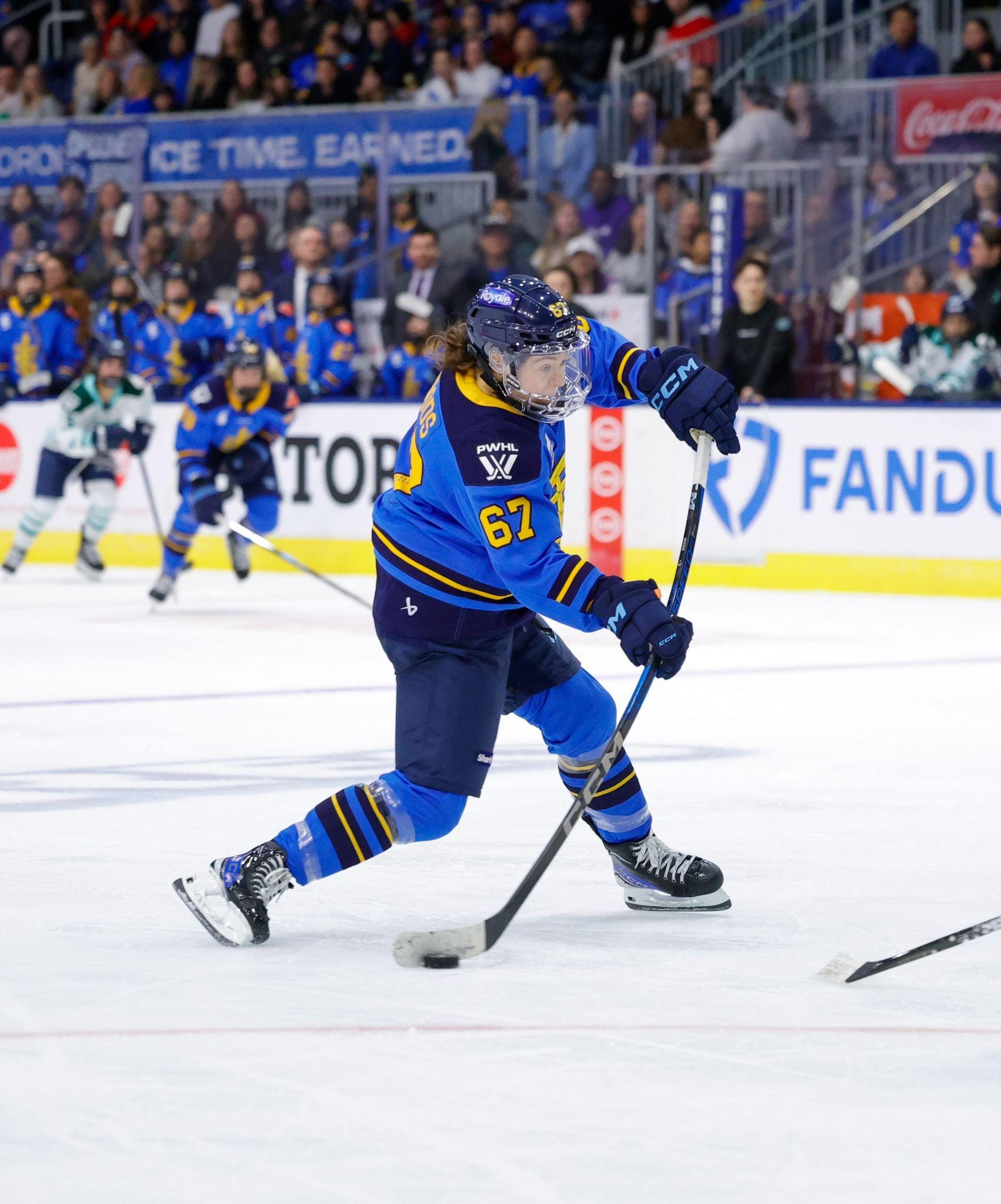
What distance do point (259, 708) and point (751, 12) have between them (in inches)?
266

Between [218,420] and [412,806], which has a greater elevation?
[412,806]

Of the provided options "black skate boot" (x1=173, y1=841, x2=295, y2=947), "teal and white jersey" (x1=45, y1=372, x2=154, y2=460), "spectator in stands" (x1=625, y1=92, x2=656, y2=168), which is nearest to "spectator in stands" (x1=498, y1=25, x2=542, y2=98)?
"spectator in stands" (x1=625, y1=92, x2=656, y2=168)

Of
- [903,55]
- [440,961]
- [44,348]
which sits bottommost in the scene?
[44,348]

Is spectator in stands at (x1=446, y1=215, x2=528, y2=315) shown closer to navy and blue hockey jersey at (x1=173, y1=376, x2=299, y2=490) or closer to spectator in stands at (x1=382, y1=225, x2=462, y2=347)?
spectator in stands at (x1=382, y1=225, x2=462, y2=347)

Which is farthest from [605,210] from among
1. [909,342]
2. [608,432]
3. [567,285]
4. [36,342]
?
[36,342]

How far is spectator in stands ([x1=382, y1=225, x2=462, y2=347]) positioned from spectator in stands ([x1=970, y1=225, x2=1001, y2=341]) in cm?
280

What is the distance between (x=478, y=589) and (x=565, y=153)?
870cm

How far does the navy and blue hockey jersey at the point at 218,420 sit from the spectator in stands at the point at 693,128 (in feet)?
8.52

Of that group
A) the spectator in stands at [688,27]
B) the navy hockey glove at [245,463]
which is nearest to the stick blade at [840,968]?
the navy hockey glove at [245,463]

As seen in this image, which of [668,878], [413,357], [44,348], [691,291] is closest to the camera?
[668,878]

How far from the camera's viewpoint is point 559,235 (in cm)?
1143

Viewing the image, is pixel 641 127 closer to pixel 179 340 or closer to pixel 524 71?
pixel 524 71

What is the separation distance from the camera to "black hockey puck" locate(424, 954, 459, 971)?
11.2 feet

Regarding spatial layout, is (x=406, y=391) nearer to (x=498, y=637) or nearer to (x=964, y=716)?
(x=964, y=716)
